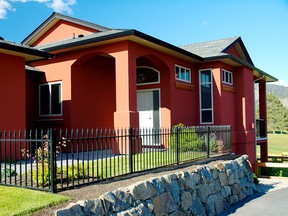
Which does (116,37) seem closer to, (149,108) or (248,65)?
(149,108)

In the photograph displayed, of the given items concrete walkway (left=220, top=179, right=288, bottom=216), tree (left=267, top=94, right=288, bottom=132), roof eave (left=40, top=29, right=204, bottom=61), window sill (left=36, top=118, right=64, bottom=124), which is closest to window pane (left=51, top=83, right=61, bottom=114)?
window sill (left=36, top=118, right=64, bottom=124)

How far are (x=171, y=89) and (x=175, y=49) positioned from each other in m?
1.95

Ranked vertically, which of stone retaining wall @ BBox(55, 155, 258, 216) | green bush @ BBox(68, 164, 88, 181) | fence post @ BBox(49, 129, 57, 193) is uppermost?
fence post @ BBox(49, 129, 57, 193)

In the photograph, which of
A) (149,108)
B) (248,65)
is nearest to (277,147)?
(248,65)

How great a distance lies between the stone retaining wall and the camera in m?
5.68

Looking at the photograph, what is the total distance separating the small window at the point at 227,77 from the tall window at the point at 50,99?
8.38m

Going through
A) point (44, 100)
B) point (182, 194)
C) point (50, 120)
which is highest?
point (44, 100)

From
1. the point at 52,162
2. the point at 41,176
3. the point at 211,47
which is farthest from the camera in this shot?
the point at 211,47

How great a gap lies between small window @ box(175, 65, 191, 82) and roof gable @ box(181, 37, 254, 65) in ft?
3.68

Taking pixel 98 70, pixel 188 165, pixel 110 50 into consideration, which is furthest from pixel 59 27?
pixel 188 165

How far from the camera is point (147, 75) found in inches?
611

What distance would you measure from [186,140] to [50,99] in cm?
664

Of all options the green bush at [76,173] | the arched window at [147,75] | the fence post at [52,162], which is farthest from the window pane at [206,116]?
the fence post at [52,162]

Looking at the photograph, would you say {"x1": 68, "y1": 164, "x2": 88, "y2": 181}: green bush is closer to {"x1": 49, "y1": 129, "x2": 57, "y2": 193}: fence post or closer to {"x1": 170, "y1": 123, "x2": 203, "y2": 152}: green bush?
{"x1": 49, "y1": 129, "x2": 57, "y2": 193}: fence post
